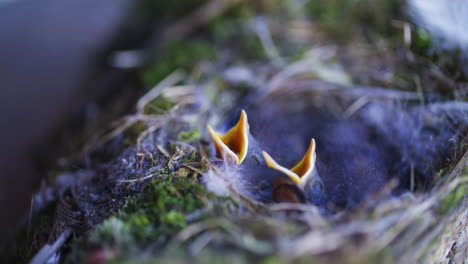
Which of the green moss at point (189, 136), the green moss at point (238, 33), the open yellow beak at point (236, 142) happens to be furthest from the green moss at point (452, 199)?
the green moss at point (238, 33)

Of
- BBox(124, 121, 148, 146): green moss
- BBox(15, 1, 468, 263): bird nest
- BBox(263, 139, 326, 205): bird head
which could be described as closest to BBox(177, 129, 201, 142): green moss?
BBox(15, 1, 468, 263): bird nest

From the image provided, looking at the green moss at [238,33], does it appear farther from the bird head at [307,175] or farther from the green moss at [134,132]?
the bird head at [307,175]

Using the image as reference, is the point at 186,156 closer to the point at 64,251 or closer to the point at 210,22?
the point at 64,251

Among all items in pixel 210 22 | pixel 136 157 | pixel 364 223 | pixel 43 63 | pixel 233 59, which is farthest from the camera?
pixel 43 63

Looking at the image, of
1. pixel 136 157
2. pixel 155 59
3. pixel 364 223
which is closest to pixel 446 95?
pixel 364 223

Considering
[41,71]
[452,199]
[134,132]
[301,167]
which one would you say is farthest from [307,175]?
[41,71]

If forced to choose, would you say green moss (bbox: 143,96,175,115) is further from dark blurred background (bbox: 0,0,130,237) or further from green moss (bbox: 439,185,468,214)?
green moss (bbox: 439,185,468,214)
